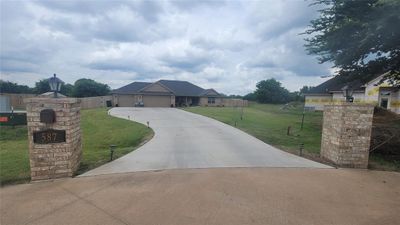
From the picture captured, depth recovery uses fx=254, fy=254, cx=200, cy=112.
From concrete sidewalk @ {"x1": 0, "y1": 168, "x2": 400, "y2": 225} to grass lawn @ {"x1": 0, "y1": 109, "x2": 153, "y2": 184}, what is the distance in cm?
126

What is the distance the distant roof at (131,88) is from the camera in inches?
1650

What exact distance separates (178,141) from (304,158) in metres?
5.25

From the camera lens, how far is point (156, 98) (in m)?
42.9

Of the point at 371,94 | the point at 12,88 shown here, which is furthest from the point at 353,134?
the point at 12,88

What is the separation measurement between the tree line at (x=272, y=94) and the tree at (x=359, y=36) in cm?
4488

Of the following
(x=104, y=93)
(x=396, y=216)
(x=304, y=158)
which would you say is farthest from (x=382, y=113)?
(x=104, y=93)

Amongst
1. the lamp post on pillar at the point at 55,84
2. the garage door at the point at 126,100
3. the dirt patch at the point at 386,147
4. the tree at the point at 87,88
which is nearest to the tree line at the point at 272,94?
the garage door at the point at 126,100

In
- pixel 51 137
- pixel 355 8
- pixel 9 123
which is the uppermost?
pixel 355 8

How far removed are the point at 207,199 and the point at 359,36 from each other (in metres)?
10.8

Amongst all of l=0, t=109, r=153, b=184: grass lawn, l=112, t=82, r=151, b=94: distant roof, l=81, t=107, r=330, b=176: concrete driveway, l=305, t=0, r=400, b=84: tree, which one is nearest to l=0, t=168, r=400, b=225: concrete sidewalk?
l=81, t=107, r=330, b=176: concrete driveway

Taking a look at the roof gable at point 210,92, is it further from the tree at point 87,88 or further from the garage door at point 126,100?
the tree at point 87,88

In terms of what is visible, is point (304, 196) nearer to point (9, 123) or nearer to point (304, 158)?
point (304, 158)

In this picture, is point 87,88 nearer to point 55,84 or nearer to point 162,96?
point 162,96

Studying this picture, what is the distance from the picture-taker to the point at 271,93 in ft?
197
